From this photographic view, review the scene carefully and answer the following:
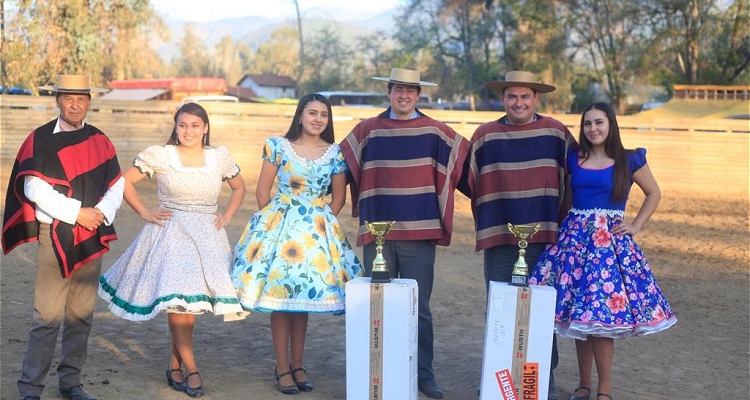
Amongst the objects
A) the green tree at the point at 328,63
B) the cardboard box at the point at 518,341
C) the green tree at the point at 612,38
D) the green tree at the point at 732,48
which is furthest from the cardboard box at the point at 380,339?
the green tree at the point at 328,63

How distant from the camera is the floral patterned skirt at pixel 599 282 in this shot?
17.2 feet

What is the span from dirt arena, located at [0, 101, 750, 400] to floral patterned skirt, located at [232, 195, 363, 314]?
61 centimetres

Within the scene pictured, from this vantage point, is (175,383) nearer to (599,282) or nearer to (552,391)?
(552,391)

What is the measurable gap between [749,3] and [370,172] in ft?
89.6

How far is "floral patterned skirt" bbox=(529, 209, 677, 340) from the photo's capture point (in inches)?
207

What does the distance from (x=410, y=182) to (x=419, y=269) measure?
53cm

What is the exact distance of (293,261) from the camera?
5.49m

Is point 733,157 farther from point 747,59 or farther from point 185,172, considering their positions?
point 185,172

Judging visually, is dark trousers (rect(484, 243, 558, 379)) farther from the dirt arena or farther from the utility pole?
the utility pole

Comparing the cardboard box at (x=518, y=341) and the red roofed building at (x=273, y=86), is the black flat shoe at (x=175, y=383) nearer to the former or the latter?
the cardboard box at (x=518, y=341)

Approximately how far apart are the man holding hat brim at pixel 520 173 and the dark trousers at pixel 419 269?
1.17 feet

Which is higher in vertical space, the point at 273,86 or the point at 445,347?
the point at 445,347

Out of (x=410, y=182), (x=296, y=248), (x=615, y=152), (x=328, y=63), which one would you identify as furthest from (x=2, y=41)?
(x=328, y=63)

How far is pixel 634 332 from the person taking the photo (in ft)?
17.5
